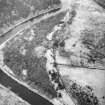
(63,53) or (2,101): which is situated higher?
(63,53)

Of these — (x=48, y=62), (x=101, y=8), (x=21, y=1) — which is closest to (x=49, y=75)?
(x=48, y=62)

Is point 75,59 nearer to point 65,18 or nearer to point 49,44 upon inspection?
point 49,44

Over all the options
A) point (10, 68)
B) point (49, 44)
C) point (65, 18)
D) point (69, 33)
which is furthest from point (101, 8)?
point (10, 68)

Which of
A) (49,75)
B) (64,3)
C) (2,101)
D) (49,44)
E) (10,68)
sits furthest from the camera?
(64,3)

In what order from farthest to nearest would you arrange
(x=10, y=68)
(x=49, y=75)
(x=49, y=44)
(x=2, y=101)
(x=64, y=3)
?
(x=64, y=3), (x=49, y=44), (x=10, y=68), (x=49, y=75), (x=2, y=101)

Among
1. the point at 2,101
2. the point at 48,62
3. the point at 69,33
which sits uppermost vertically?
the point at 69,33

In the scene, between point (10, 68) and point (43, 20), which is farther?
point (43, 20)

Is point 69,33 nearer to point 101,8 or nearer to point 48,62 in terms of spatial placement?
point 48,62
